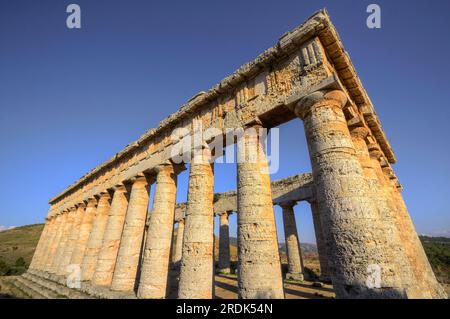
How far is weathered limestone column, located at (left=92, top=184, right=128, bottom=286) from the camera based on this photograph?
1138cm

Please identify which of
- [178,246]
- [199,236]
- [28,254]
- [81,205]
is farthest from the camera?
[28,254]

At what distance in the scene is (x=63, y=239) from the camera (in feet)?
61.8

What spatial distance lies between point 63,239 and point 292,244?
19150mm

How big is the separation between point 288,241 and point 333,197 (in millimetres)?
13710

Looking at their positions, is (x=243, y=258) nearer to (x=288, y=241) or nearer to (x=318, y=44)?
(x=318, y=44)

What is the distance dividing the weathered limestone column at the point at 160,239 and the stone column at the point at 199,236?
2.20m

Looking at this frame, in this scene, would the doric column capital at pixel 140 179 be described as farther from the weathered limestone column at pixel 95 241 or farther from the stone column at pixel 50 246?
the stone column at pixel 50 246

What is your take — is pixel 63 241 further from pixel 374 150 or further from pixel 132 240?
pixel 374 150

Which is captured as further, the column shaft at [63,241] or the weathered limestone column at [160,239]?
the column shaft at [63,241]

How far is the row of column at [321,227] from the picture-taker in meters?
4.39

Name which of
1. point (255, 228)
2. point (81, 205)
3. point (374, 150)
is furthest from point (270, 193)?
point (81, 205)

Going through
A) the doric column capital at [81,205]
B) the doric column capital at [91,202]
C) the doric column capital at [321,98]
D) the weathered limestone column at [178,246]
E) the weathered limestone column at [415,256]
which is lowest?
the weathered limestone column at [415,256]

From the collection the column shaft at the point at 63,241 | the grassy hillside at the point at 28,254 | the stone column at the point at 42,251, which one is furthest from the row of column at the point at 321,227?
the grassy hillside at the point at 28,254
